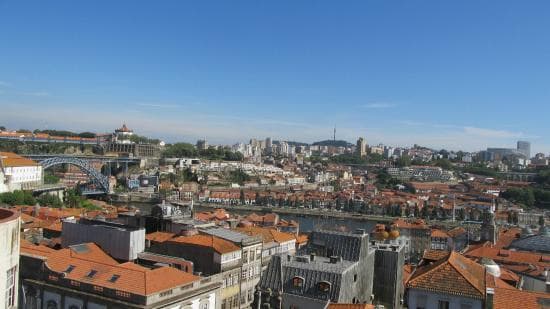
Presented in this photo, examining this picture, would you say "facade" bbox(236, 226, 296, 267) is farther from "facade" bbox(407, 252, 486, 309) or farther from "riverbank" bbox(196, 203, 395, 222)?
"riverbank" bbox(196, 203, 395, 222)

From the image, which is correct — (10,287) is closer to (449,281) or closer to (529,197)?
(449,281)

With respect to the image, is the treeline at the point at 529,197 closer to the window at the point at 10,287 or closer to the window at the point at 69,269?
the window at the point at 69,269

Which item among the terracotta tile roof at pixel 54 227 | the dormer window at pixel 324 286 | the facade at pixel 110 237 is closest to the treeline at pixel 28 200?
the terracotta tile roof at pixel 54 227

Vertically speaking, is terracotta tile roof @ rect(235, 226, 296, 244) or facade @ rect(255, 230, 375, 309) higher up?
facade @ rect(255, 230, 375, 309)

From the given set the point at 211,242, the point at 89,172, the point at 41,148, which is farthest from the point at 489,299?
the point at 41,148

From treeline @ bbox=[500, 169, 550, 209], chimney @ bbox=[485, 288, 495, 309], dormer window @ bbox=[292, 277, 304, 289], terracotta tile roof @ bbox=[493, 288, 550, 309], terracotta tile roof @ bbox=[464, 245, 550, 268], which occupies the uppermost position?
chimney @ bbox=[485, 288, 495, 309]

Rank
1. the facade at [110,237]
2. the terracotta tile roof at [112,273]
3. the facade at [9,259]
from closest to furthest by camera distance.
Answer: the facade at [9,259], the terracotta tile roof at [112,273], the facade at [110,237]

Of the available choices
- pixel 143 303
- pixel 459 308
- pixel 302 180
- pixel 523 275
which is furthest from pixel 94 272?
pixel 302 180

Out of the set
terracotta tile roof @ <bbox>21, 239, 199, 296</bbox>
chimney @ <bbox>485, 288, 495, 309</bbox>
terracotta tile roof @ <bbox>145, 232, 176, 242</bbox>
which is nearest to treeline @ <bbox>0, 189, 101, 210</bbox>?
terracotta tile roof @ <bbox>145, 232, 176, 242</bbox>
